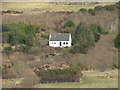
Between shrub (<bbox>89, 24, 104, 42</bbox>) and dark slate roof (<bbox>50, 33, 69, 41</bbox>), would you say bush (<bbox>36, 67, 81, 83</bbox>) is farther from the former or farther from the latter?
dark slate roof (<bbox>50, 33, 69, 41</bbox>)

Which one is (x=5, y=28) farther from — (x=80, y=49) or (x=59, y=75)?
(x=59, y=75)

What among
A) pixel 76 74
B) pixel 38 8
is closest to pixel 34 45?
pixel 76 74

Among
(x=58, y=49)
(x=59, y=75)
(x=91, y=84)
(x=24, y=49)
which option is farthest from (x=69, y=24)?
(x=91, y=84)

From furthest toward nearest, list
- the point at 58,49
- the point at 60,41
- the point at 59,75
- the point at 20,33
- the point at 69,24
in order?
1. the point at 69,24
2. the point at 20,33
3. the point at 60,41
4. the point at 58,49
5. the point at 59,75

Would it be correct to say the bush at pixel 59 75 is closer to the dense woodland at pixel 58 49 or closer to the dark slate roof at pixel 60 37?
the dense woodland at pixel 58 49

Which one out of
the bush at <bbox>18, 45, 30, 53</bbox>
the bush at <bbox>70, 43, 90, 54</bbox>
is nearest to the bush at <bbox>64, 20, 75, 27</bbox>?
the bush at <bbox>18, 45, 30, 53</bbox>

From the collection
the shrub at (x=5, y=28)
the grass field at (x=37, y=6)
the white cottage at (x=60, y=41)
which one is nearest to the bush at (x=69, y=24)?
the white cottage at (x=60, y=41)

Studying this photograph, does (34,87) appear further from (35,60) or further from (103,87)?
(35,60)

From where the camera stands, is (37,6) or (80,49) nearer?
(80,49)
